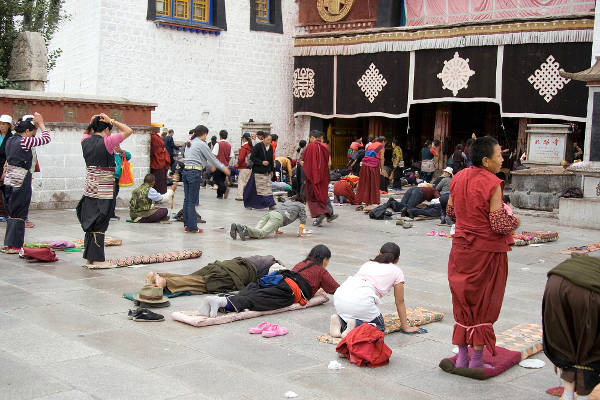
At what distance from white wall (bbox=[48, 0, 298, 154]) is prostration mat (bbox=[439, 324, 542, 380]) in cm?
1548

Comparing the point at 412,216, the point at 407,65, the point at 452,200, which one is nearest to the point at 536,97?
the point at 407,65

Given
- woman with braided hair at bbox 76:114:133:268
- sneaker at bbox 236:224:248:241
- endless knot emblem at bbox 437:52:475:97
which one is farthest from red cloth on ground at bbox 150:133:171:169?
endless knot emblem at bbox 437:52:475:97

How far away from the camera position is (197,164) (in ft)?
35.1

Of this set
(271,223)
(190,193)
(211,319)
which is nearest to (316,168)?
(271,223)

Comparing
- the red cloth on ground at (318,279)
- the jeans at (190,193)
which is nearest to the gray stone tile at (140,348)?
the red cloth on ground at (318,279)

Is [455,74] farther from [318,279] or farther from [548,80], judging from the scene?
[318,279]

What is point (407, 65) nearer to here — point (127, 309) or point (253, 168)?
point (253, 168)

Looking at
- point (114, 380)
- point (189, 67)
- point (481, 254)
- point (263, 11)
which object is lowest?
point (114, 380)

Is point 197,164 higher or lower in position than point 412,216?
higher

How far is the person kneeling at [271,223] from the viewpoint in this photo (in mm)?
10314

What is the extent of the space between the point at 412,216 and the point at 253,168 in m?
3.20

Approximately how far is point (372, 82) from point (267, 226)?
36.9 feet

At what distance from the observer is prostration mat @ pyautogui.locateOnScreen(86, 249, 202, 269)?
8.10 m

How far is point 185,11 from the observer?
20656 millimetres
